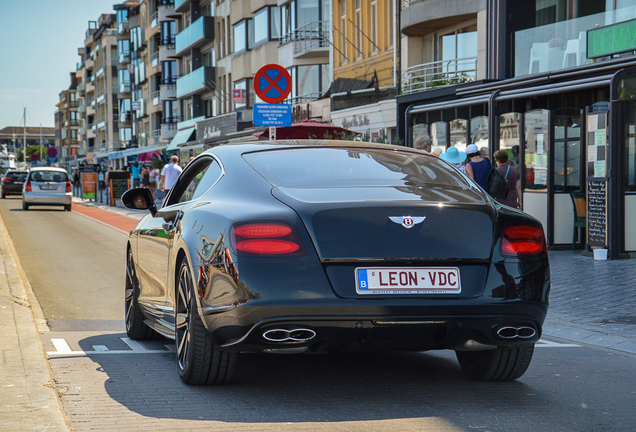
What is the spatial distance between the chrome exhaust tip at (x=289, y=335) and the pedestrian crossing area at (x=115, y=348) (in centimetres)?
218

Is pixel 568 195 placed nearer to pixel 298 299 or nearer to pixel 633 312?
pixel 633 312

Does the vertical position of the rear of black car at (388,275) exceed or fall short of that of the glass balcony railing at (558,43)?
it falls short

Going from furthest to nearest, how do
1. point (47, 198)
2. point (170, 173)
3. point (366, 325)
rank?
point (47, 198) < point (170, 173) < point (366, 325)

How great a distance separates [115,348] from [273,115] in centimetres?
796

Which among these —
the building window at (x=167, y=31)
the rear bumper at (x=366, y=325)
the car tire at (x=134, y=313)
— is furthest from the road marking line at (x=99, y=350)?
the building window at (x=167, y=31)

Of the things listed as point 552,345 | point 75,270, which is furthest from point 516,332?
point 75,270

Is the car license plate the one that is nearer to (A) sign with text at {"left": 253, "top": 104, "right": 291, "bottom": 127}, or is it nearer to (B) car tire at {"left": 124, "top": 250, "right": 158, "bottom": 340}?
(B) car tire at {"left": 124, "top": 250, "right": 158, "bottom": 340}

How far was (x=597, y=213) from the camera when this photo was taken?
14.5 m

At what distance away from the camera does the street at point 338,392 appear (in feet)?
15.0

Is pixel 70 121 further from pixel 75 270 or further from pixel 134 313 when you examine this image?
pixel 134 313

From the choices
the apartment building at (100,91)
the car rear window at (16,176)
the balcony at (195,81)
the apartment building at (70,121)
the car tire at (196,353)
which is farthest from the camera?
the apartment building at (70,121)

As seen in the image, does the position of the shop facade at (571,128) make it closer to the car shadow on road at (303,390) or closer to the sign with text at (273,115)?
the sign with text at (273,115)

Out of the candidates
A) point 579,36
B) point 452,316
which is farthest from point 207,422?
point 579,36

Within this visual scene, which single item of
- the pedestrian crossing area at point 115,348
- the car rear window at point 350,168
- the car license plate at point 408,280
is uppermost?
the car rear window at point 350,168
